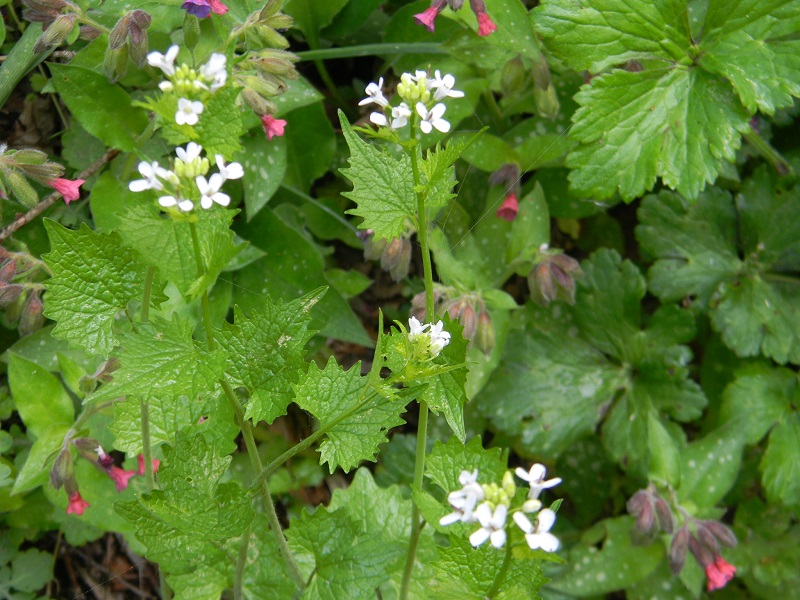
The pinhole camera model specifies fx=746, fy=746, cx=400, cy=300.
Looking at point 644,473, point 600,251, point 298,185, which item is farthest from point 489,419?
point 298,185

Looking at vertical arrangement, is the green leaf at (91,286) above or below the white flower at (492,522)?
above

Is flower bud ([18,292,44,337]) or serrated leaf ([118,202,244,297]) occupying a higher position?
serrated leaf ([118,202,244,297])

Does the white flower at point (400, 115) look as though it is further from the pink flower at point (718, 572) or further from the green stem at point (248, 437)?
the pink flower at point (718, 572)

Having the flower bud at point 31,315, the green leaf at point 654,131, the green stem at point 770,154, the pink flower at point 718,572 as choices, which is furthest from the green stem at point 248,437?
the green stem at point 770,154

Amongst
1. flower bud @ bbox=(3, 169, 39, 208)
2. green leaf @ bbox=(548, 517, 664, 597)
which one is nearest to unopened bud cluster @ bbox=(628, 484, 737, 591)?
green leaf @ bbox=(548, 517, 664, 597)

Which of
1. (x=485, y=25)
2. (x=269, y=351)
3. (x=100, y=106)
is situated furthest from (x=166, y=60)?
(x=485, y=25)

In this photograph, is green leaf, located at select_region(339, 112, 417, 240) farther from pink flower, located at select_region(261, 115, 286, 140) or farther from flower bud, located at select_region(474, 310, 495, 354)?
flower bud, located at select_region(474, 310, 495, 354)
